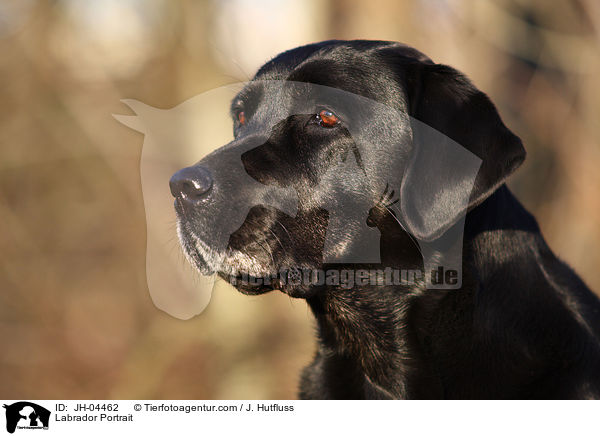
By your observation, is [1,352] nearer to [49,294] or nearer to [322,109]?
[49,294]

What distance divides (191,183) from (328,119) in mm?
691

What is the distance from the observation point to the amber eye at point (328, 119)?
253 cm

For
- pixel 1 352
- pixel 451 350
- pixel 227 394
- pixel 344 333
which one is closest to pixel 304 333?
pixel 227 394

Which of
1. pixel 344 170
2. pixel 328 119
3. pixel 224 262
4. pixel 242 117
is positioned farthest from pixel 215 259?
pixel 242 117

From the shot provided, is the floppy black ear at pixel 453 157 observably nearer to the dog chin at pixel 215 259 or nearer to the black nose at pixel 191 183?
the dog chin at pixel 215 259

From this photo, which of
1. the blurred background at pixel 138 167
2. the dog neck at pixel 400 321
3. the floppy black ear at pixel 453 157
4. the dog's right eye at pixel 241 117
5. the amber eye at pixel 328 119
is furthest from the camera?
the blurred background at pixel 138 167

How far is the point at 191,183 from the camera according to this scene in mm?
2299
